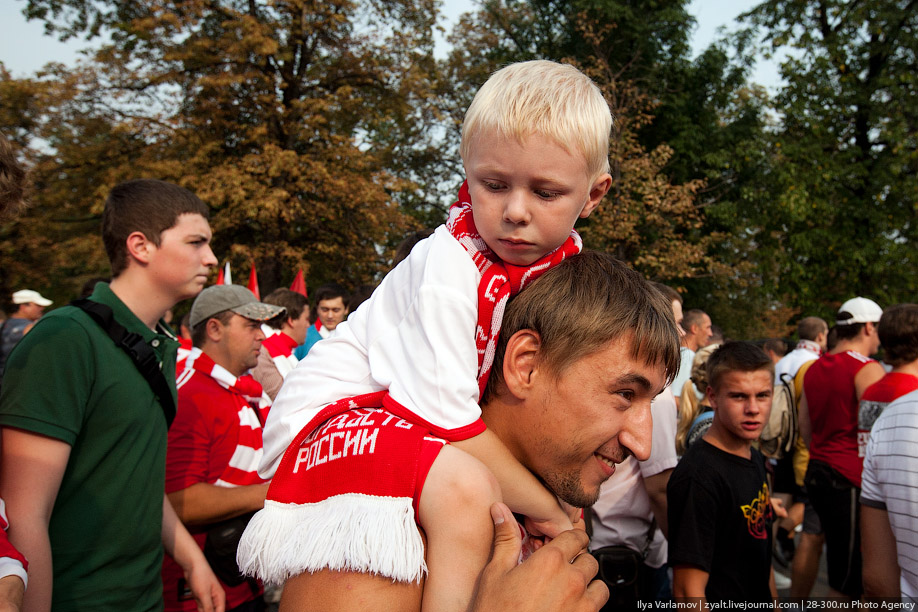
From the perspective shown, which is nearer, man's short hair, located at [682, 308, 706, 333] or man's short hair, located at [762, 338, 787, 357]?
man's short hair, located at [682, 308, 706, 333]

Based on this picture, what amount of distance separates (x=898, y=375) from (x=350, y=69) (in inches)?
683

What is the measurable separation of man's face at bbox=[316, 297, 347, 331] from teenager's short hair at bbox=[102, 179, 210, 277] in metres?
4.60

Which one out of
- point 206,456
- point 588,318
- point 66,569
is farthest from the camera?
point 206,456

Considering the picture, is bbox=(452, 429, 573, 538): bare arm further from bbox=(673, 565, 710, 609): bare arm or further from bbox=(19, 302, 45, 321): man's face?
bbox=(19, 302, 45, 321): man's face

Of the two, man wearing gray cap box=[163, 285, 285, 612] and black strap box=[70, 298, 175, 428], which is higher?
black strap box=[70, 298, 175, 428]

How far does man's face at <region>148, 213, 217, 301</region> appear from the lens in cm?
302

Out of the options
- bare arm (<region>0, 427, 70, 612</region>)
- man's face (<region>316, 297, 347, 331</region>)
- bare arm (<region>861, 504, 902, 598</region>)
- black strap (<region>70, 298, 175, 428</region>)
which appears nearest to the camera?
bare arm (<region>0, 427, 70, 612</region>)

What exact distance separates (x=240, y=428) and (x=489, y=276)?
8.34 ft

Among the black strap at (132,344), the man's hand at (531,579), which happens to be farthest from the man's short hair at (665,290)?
the black strap at (132,344)

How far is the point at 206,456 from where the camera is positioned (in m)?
3.59

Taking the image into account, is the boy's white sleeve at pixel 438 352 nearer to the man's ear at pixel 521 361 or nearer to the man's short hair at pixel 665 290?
the man's ear at pixel 521 361

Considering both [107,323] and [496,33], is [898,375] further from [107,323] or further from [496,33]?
[496,33]

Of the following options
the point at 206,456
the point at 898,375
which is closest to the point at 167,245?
the point at 206,456

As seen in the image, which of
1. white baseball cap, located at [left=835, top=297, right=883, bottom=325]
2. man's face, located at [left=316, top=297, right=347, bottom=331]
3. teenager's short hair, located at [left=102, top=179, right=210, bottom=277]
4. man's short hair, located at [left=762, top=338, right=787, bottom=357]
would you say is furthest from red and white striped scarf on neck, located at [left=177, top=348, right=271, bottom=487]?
man's short hair, located at [left=762, top=338, right=787, bottom=357]
